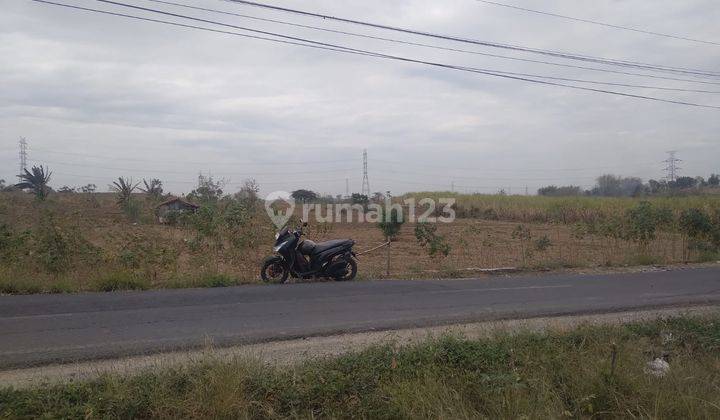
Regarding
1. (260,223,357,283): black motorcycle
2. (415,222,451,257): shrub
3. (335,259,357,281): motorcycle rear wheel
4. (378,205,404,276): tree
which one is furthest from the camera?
(378,205,404,276): tree

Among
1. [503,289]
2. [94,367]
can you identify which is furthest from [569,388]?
[503,289]

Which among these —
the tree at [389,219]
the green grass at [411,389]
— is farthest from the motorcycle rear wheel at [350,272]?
the tree at [389,219]

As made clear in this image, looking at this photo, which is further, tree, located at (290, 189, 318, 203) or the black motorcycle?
tree, located at (290, 189, 318, 203)

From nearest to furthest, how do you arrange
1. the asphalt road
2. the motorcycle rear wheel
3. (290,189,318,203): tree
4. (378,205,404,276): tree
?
the asphalt road < the motorcycle rear wheel < (378,205,404,276): tree < (290,189,318,203): tree

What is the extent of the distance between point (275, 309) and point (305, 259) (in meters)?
3.74

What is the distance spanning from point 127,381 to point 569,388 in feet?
14.1

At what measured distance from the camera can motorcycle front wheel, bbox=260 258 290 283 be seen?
13039 mm

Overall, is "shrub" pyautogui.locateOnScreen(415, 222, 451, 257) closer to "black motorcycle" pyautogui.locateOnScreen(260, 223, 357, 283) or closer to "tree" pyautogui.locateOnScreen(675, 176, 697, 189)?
"black motorcycle" pyautogui.locateOnScreen(260, 223, 357, 283)

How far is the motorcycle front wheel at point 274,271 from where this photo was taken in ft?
42.8

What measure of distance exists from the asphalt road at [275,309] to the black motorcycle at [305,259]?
60cm

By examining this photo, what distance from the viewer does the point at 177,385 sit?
5305 mm

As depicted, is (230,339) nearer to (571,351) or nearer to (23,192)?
(571,351)

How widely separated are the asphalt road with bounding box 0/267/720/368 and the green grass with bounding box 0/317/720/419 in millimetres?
1824

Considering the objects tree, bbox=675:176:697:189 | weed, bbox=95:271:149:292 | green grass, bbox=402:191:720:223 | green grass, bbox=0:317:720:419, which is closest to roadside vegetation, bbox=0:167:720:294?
weed, bbox=95:271:149:292
